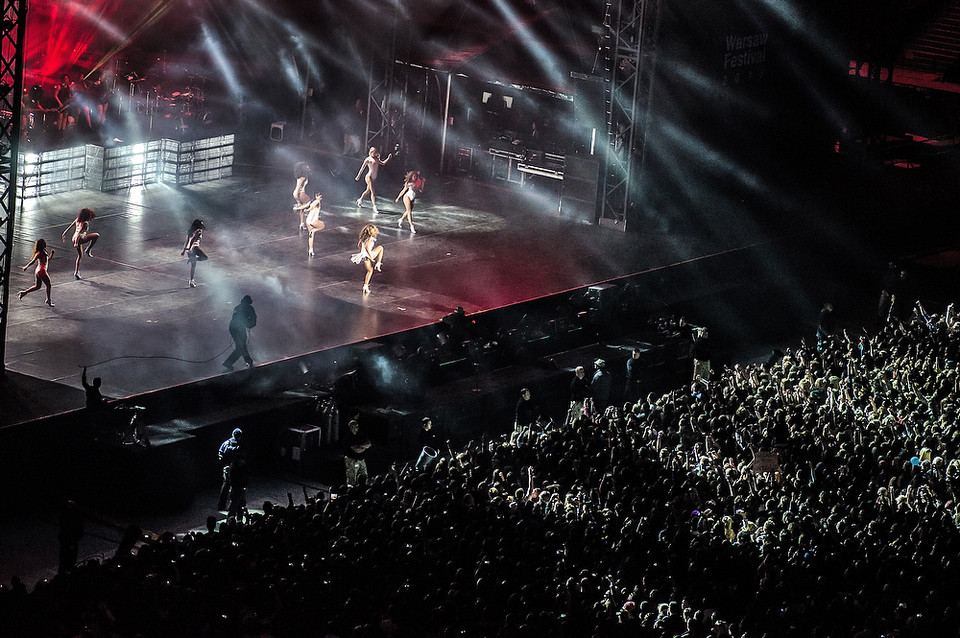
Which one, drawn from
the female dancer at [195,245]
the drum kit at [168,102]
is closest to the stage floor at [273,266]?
the female dancer at [195,245]

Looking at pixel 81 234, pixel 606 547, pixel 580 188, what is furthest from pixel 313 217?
pixel 606 547

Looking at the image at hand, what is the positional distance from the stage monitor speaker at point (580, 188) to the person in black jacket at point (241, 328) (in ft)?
43.8

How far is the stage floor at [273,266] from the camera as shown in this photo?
2238cm

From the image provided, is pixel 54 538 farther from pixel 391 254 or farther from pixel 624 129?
pixel 624 129

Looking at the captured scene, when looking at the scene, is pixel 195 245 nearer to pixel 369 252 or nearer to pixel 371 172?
pixel 369 252

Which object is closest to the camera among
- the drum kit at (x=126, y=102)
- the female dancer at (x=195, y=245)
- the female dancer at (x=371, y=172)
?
the female dancer at (x=195, y=245)

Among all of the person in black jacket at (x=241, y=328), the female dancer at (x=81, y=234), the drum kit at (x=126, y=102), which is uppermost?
the drum kit at (x=126, y=102)

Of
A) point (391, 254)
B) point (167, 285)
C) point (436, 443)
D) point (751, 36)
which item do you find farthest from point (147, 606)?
point (751, 36)

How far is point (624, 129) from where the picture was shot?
3256cm

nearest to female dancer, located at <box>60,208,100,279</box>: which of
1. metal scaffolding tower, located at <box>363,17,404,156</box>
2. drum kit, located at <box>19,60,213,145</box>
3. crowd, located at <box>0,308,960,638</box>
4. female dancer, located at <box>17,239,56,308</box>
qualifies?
female dancer, located at <box>17,239,56,308</box>

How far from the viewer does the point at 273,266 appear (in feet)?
90.9

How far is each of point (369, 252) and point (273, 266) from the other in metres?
2.58

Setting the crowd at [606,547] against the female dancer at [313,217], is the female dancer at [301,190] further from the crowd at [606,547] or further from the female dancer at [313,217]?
the crowd at [606,547]

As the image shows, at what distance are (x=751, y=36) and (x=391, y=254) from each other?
11.2 meters
